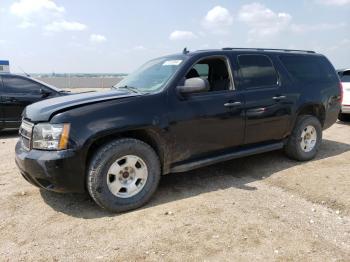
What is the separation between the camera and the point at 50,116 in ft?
12.1

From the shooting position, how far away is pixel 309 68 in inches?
238

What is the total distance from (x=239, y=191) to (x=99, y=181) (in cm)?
180

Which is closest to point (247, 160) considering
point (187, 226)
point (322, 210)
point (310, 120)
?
point (310, 120)

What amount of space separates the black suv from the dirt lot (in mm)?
363

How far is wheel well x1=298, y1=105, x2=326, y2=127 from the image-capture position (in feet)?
19.3

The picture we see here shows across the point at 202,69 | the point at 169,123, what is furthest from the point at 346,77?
the point at 169,123

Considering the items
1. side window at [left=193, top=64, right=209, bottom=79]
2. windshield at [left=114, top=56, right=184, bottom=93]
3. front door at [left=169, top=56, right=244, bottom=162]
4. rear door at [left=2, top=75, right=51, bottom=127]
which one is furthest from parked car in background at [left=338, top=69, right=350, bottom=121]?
rear door at [left=2, top=75, right=51, bottom=127]

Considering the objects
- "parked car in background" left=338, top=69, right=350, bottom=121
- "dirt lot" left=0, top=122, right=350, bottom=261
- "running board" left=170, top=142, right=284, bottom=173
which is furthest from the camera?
"parked car in background" left=338, top=69, right=350, bottom=121

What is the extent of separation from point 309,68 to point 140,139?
350cm

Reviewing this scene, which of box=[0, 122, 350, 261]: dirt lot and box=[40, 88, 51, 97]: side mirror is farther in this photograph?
box=[40, 88, 51, 97]: side mirror

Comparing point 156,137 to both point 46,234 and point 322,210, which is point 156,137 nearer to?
point 46,234

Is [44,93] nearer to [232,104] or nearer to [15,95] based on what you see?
[15,95]

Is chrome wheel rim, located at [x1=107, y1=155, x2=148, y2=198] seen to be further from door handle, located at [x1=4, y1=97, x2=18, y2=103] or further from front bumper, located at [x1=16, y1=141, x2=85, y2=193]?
door handle, located at [x1=4, y1=97, x2=18, y2=103]

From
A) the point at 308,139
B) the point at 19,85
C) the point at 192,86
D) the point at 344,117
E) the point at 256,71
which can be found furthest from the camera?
the point at 344,117
